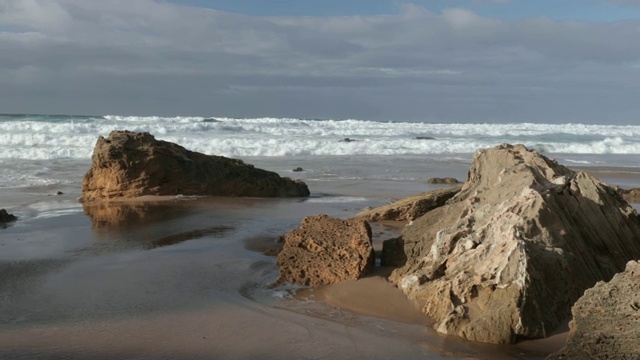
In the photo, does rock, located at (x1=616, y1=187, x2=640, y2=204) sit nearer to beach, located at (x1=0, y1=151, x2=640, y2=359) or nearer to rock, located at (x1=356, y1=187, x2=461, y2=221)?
rock, located at (x1=356, y1=187, x2=461, y2=221)

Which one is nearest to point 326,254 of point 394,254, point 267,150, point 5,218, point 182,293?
point 394,254

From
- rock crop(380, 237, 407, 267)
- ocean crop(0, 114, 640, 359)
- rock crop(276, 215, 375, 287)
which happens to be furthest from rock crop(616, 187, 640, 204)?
rock crop(276, 215, 375, 287)

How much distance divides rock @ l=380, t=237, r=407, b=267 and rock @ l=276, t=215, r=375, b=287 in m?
0.21

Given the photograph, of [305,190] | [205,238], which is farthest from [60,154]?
[205,238]

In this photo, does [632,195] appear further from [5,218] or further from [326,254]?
[5,218]

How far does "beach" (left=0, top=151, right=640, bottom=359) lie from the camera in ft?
14.0

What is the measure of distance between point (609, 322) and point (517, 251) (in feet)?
2.82

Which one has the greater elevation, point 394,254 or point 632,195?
point 632,195

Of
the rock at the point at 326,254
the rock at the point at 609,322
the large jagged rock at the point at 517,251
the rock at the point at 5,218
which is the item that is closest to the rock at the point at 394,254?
the large jagged rock at the point at 517,251

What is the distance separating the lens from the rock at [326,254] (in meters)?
5.75

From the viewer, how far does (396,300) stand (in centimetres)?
525

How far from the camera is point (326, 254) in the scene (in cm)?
593

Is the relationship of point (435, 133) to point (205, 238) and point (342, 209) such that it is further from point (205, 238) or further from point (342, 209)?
point (205, 238)

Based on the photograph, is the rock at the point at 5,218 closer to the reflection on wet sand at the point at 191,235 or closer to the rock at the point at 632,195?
the reflection on wet sand at the point at 191,235
